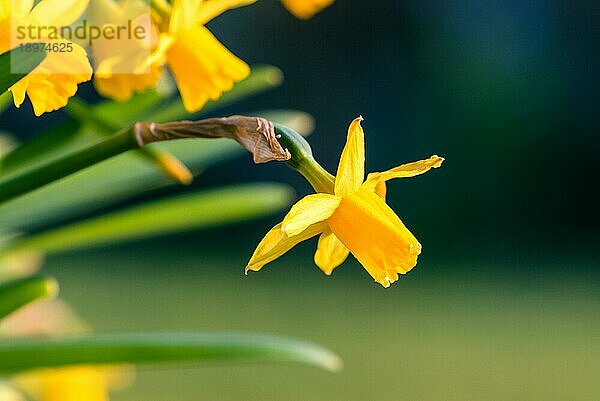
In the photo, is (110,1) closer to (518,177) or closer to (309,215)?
(309,215)

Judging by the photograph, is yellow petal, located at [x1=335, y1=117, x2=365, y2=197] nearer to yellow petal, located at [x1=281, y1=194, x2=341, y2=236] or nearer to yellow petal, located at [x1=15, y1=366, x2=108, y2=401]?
Result: yellow petal, located at [x1=281, y1=194, x2=341, y2=236]

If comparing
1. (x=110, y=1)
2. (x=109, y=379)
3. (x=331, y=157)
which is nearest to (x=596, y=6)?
(x=331, y=157)

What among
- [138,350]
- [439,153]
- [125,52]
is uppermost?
[439,153]

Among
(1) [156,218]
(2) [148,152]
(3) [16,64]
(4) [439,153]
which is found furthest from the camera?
(4) [439,153]

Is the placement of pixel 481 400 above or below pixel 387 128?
below

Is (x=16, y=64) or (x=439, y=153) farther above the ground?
(x=439, y=153)

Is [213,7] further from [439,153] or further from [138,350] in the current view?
[439,153]

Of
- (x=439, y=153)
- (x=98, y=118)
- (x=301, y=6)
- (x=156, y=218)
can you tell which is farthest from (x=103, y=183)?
(x=439, y=153)
